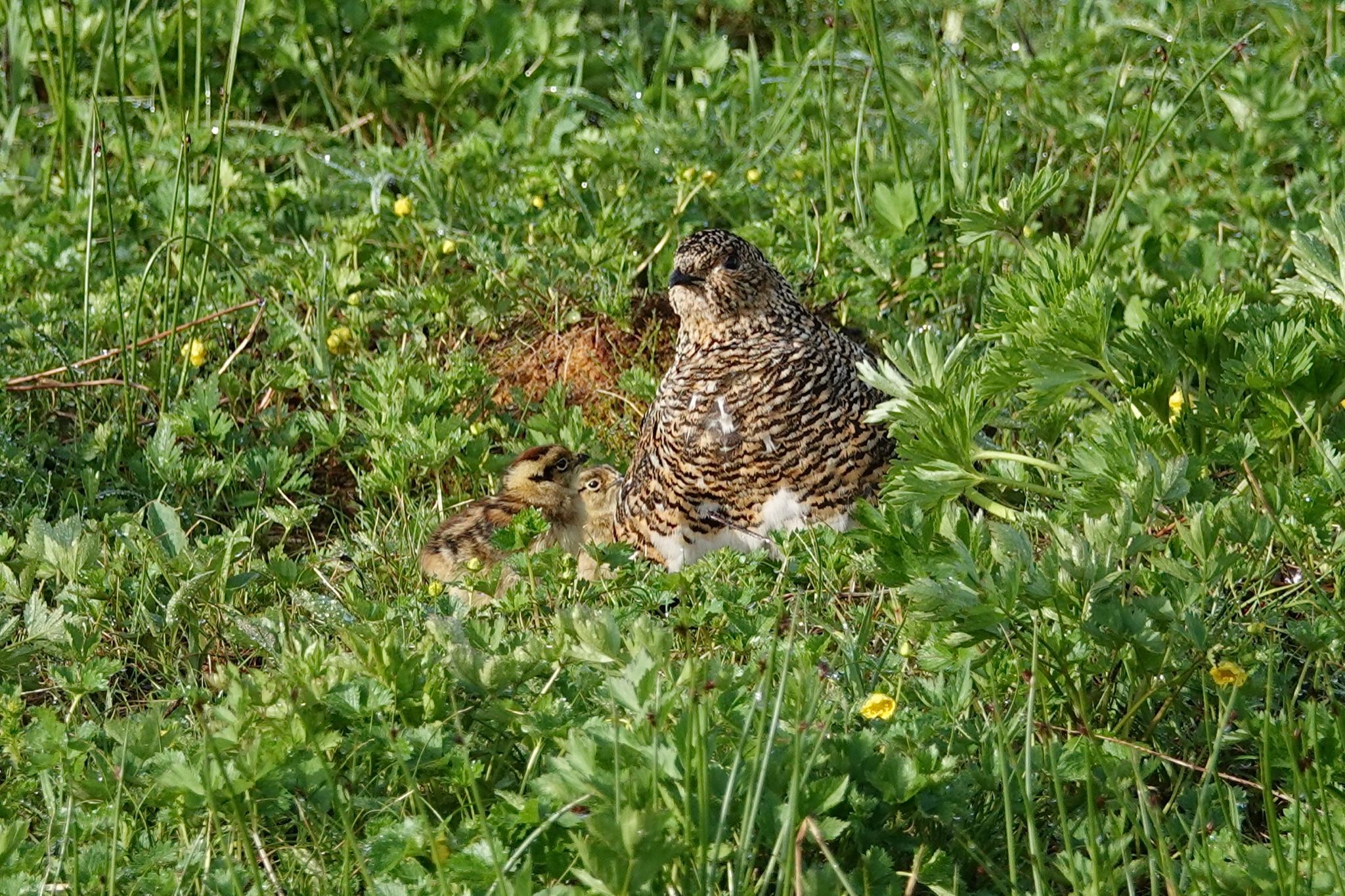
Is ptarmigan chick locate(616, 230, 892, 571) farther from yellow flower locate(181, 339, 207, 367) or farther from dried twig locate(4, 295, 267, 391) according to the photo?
yellow flower locate(181, 339, 207, 367)

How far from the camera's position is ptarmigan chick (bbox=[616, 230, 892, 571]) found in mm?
4594

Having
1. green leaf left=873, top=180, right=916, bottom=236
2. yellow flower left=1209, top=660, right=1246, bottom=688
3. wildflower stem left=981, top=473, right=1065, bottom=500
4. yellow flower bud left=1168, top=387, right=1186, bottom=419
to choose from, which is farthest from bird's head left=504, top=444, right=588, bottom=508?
yellow flower left=1209, top=660, right=1246, bottom=688

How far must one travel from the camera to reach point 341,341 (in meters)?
5.61

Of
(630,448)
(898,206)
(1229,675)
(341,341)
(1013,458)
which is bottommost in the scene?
(630,448)

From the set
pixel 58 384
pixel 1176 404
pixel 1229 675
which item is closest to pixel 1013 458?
pixel 1229 675

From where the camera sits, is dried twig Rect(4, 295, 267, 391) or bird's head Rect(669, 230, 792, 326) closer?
bird's head Rect(669, 230, 792, 326)

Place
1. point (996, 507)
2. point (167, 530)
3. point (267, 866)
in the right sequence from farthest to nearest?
point (167, 530) < point (996, 507) < point (267, 866)

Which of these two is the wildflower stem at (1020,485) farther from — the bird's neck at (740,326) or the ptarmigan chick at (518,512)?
the ptarmigan chick at (518,512)

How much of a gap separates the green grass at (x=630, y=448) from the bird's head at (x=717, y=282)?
25.0 inches

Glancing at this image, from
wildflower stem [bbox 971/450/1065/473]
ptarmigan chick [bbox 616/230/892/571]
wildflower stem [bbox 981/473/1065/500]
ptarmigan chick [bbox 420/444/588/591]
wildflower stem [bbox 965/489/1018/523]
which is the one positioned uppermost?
wildflower stem [bbox 971/450/1065/473]

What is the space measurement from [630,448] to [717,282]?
3.03 feet

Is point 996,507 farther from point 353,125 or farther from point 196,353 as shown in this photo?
point 353,125

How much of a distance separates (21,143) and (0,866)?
15.4 ft

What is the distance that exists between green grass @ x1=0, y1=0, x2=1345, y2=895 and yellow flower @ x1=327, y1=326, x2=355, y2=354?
0.26 feet
